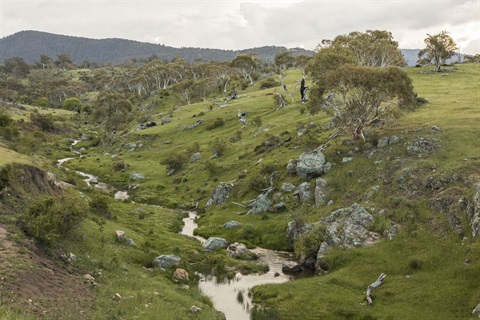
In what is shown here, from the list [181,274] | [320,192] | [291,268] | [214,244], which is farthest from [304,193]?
[181,274]

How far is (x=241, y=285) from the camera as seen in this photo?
34500 millimetres

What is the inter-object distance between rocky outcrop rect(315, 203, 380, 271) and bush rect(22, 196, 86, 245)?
22276 mm

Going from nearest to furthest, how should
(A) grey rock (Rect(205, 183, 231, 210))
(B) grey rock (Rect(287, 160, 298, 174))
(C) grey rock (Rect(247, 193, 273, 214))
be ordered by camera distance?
(C) grey rock (Rect(247, 193, 273, 214)) → (B) grey rock (Rect(287, 160, 298, 174)) → (A) grey rock (Rect(205, 183, 231, 210))

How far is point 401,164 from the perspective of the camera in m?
42.7

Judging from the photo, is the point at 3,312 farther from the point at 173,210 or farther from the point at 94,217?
the point at 173,210

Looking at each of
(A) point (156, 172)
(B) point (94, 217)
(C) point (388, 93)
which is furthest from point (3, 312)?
(A) point (156, 172)

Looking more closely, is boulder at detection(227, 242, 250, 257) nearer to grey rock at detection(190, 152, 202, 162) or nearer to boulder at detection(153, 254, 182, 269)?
boulder at detection(153, 254, 182, 269)

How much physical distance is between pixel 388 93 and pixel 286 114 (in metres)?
38.1

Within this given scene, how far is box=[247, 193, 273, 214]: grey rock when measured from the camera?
4881 centimetres

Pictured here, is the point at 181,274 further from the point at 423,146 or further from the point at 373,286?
the point at 423,146

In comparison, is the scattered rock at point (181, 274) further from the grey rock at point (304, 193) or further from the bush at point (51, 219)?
the grey rock at point (304, 193)

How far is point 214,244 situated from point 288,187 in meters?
13.2

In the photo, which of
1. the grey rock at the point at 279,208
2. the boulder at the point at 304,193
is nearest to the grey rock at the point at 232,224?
the grey rock at the point at 279,208

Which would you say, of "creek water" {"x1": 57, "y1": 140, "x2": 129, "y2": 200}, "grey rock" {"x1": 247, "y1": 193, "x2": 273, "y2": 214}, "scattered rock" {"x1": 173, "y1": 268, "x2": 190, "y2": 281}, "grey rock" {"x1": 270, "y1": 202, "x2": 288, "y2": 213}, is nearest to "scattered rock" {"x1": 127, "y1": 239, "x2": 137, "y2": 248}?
"scattered rock" {"x1": 173, "y1": 268, "x2": 190, "y2": 281}
